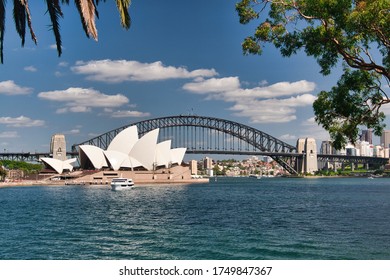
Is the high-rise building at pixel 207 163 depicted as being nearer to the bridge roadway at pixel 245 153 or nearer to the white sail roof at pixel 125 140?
the bridge roadway at pixel 245 153

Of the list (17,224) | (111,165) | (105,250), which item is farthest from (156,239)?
(111,165)

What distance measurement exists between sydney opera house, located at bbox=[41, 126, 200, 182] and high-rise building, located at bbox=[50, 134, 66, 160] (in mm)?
6744

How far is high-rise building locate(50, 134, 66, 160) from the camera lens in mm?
87312

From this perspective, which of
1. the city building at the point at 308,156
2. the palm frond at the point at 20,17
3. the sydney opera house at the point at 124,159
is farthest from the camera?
the city building at the point at 308,156

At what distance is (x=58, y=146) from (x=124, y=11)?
8621 centimetres

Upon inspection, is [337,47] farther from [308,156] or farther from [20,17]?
[308,156]

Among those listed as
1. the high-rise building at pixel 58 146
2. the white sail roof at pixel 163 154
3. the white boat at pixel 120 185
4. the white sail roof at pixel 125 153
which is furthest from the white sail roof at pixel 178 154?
the white boat at pixel 120 185

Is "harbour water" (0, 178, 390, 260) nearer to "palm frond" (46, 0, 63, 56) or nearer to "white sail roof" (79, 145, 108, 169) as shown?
"palm frond" (46, 0, 63, 56)

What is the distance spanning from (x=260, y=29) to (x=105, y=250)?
697 centimetres

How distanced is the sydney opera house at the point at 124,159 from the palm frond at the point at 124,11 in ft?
218

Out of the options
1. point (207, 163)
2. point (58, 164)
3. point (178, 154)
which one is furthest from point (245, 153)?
point (207, 163)

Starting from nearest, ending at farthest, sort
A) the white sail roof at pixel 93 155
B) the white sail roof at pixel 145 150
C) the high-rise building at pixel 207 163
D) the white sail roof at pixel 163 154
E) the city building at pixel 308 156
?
the white sail roof at pixel 145 150, the white sail roof at pixel 93 155, the white sail roof at pixel 163 154, the city building at pixel 308 156, the high-rise building at pixel 207 163

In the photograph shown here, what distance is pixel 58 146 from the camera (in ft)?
291

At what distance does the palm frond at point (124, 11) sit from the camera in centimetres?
574
